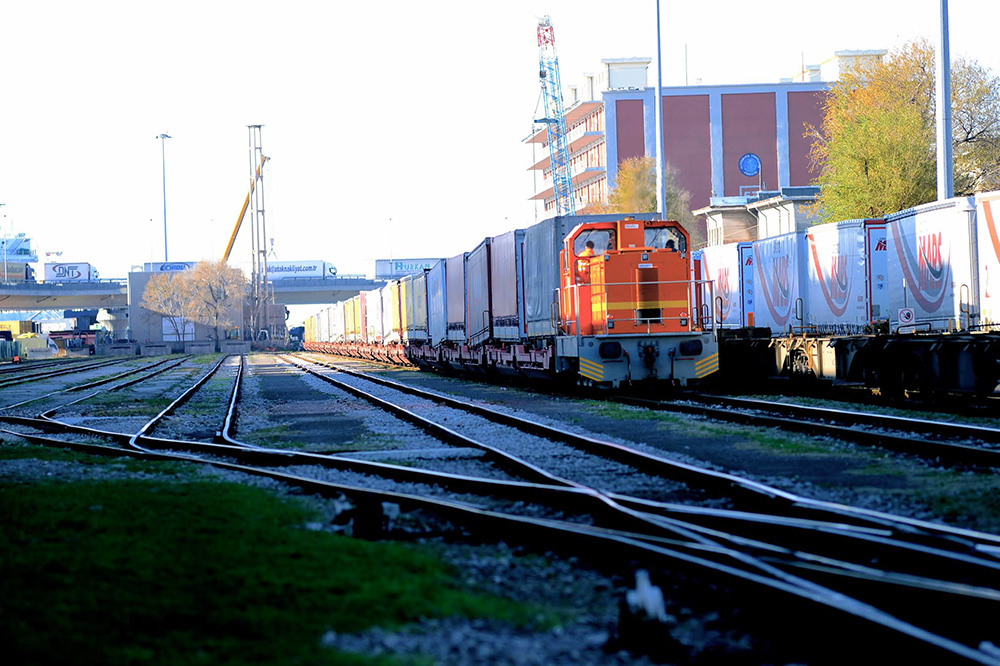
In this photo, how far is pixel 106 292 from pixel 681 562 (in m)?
134

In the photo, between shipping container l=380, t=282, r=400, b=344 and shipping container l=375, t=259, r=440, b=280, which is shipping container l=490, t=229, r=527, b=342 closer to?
shipping container l=380, t=282, r=400, b=344

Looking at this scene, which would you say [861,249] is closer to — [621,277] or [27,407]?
[621,277]

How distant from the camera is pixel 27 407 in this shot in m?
22.5

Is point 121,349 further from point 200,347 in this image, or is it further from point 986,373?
point 986,373

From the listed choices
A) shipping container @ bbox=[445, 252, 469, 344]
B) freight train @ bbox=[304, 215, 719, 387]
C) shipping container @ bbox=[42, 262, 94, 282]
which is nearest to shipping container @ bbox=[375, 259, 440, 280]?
shipping container @ bbox=[42, 262, 94, 282]

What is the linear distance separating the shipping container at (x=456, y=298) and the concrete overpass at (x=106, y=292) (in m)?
Answer: 99.3

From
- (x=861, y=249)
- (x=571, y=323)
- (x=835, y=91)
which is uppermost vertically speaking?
(x=835, y=91)

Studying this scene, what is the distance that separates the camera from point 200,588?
4953 mm

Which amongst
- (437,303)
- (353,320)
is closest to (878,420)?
(437,303)

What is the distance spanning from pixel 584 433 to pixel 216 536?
7.04m

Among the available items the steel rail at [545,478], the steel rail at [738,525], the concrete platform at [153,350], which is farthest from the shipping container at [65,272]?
the steel rail at [738,525]

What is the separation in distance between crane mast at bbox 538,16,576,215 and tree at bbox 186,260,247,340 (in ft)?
131

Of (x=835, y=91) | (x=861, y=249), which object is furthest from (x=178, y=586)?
(x=835, y=91)

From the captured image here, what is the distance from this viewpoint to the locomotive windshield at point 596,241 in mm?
19281
